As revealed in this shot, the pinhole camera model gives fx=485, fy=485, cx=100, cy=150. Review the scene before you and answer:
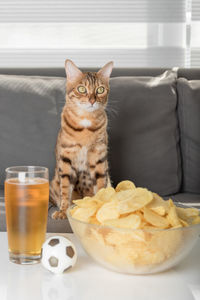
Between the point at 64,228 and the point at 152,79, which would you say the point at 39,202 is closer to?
the point at 64,228

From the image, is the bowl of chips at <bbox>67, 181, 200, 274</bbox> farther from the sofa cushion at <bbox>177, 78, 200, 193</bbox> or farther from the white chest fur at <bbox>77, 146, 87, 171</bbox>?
the sofa cushion at <bbox>177, 78, 200, 193</bbox>

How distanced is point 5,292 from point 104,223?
20cm

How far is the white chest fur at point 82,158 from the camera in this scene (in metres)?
1.76

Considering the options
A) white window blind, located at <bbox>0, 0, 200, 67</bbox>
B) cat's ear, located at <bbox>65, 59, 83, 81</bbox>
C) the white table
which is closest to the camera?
the white table

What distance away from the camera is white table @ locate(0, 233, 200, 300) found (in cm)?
80

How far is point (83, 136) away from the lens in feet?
5.76

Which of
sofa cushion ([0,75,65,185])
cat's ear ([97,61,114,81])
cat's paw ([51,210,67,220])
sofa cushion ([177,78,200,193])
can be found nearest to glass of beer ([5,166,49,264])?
cat's paw ([51,210,67,220])

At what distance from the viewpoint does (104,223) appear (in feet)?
2.82

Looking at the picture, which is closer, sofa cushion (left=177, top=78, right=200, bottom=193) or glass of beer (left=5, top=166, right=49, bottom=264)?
glass of beer (left=5, top=166, right=49, bottom=264)

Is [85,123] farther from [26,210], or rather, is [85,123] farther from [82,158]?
[26,210]

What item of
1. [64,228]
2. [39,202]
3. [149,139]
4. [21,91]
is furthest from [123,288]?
[21,91]

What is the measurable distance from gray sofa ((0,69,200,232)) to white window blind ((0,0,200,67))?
2.88 feet

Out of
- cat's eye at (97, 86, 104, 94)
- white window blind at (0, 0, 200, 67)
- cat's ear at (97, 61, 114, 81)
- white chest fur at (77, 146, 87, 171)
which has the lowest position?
white chest fur at (77, 146, 87, 171)

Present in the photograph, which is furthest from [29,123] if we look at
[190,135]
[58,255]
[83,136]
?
[58,255]
